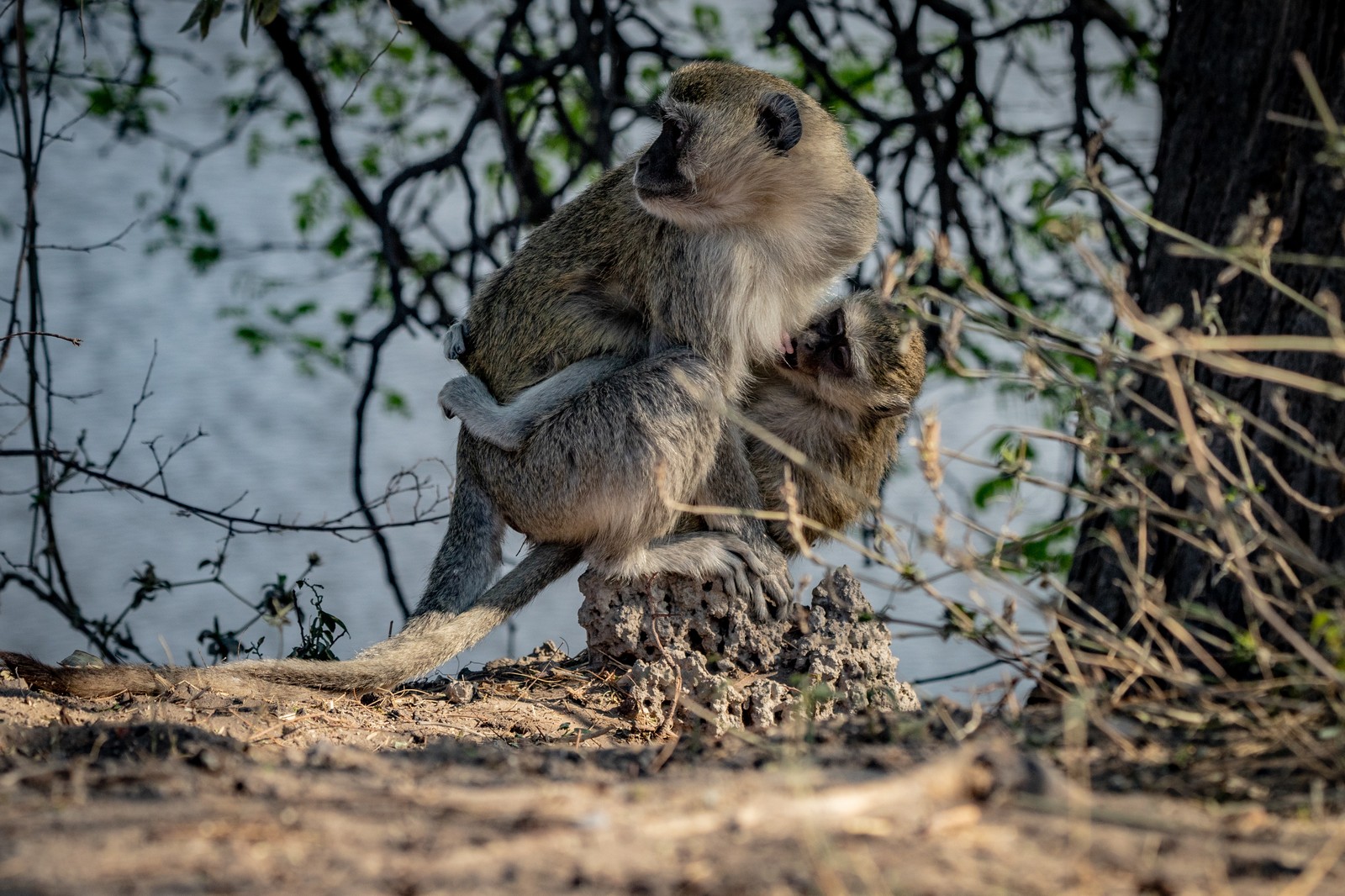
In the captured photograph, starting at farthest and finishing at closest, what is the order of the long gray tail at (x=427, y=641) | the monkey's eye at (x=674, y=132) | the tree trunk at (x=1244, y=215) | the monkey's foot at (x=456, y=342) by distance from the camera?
1. the monkey's foot at (x=456, y=342)
2. the monkey's eye at (x=674, y=132)
3. the long gray tail at (x=427, y=641)
4. the tree trunk at (x=1244, y=215)

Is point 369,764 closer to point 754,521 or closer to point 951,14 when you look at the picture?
point 754,521

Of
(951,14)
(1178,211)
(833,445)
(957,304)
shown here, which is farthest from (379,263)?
(957,304)

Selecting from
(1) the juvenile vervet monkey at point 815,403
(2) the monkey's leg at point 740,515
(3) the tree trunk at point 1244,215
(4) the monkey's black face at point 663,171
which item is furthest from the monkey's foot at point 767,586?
(4) the monkey's black face at point 663,171

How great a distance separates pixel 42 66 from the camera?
7.32 m

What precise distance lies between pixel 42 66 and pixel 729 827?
7.18m

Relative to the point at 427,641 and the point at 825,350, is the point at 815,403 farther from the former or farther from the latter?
the point at 427,641

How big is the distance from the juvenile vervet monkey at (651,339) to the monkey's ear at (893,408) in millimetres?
393

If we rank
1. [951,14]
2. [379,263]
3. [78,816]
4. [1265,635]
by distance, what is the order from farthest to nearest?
[379,263] → [951,14] → [1265,635] → [78,816]

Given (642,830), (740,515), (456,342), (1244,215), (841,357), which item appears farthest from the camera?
(456,342)

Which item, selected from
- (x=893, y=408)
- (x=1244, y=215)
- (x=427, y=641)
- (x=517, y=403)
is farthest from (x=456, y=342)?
(x=1244, y=215)

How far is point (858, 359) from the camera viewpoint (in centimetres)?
391

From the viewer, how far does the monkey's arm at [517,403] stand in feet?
13.2

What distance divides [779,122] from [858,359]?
0.88 metres

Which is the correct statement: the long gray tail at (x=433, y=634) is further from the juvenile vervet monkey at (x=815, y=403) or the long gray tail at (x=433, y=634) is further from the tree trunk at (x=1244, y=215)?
the tree trunk at (x=1244, y=215)
